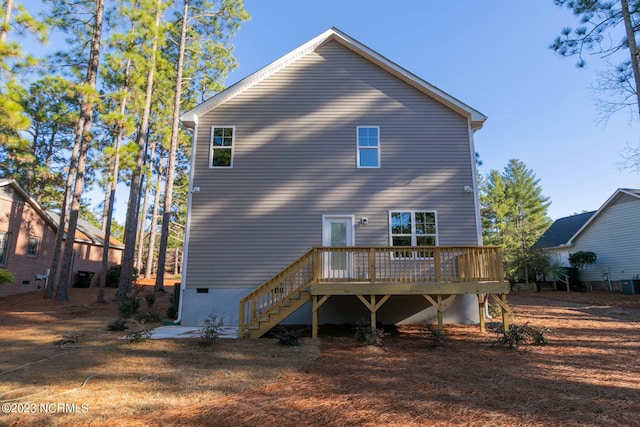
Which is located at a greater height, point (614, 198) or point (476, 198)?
point (614, 198)

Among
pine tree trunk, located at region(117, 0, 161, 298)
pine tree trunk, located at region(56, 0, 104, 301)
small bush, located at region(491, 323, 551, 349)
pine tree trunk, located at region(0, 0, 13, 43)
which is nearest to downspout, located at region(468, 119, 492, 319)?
small bush, located at region(491, 323, 551, 349)

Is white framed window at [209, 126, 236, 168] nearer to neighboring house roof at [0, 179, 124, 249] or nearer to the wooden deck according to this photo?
the wooden deck

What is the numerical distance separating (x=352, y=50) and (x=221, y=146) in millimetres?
5237

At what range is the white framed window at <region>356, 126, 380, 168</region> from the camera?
33.5 feet

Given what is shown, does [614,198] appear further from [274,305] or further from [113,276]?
[113,276]

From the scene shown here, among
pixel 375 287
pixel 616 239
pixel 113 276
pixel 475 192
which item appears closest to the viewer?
pixel 375 287

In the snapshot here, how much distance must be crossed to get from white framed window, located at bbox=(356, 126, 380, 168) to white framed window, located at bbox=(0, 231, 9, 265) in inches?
667

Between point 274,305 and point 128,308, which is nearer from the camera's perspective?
point 274,305

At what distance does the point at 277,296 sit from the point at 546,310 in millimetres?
9750

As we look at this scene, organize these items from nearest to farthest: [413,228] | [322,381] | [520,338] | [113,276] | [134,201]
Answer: [322,381], [520,338], [413,228], [134,201], [113,276]

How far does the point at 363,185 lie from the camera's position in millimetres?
10031

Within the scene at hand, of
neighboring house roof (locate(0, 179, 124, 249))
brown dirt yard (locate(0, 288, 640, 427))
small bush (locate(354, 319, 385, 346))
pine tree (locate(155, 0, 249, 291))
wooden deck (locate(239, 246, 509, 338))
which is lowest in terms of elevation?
brown dirt yard (locate(0, 288, 640, 427))

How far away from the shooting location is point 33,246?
17203mm

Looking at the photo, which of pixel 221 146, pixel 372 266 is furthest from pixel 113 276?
pixel 372 266
